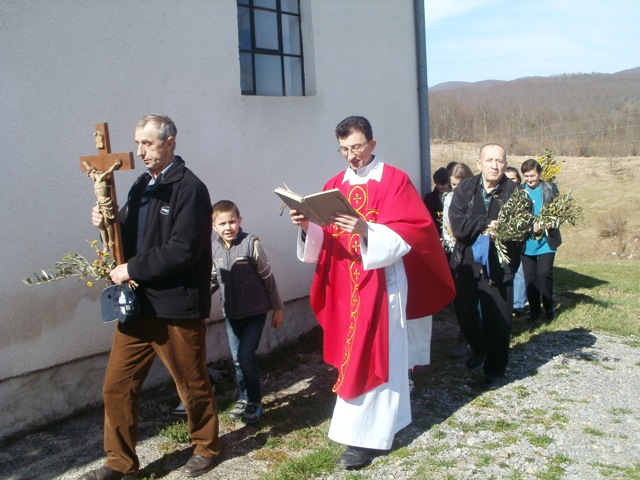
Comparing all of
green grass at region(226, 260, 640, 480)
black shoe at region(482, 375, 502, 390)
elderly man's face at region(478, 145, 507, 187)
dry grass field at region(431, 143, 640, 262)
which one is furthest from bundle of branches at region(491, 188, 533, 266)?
dry grass field at region(431, 143, 640, 262)

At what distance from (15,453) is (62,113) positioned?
2356 millimetres

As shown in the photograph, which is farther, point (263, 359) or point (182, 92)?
point (263, 359)

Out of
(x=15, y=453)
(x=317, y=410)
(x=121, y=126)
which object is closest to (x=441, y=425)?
(x=317, y=410)

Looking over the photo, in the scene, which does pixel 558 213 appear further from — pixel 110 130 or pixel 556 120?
pixel 556 120

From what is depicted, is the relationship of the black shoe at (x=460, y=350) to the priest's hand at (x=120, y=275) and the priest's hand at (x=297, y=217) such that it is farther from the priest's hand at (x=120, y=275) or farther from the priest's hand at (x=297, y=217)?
the priest's hand at (x=120, y=275)

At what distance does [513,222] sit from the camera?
500cm

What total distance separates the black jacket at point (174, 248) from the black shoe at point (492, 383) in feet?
A: 8.89

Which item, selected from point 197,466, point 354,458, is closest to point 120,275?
point 197,466

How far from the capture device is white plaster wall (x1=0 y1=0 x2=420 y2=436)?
4496 millimetres

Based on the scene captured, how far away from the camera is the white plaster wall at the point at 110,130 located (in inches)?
177

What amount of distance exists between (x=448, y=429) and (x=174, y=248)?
241 cm

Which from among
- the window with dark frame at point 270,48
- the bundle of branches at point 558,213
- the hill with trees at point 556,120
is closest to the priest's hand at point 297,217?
the bundle of branches at point 558,213

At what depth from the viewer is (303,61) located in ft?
21.8

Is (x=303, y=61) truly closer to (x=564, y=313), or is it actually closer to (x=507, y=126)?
(x=564, y=313)
